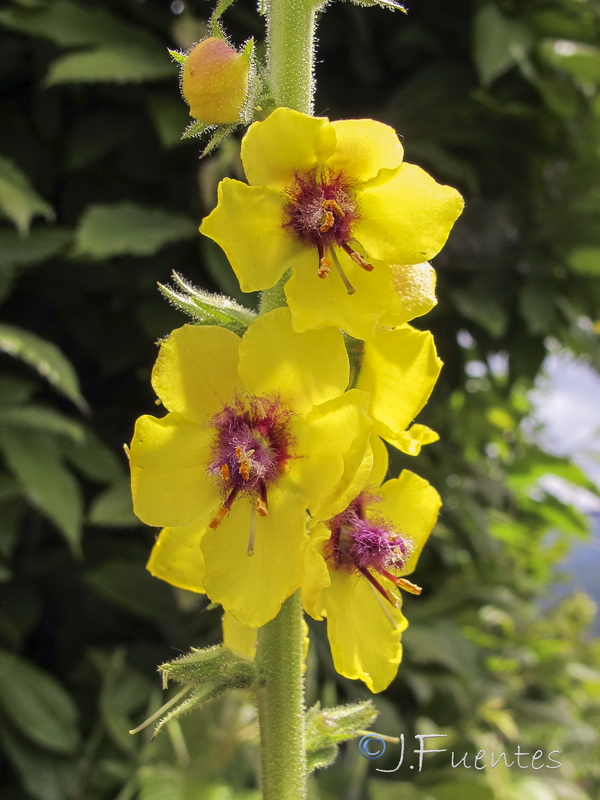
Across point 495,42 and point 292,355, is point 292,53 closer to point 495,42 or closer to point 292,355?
point 292,355

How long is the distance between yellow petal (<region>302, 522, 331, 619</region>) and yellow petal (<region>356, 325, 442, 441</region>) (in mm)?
106

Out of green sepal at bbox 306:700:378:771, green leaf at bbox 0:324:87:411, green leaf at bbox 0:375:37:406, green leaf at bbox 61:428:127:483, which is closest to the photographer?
green sepal at bbox 306:700:378:771

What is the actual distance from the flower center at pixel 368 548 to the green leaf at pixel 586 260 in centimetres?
133

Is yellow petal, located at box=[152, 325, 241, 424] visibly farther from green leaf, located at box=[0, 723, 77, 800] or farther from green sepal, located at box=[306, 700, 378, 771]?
green leaf, located at box=[0, 723, 77, 800]

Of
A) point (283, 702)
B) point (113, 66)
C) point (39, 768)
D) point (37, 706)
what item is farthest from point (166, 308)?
point (283, 702)

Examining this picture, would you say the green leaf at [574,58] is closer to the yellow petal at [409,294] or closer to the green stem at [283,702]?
Answer: the yellow petal at [409,294]

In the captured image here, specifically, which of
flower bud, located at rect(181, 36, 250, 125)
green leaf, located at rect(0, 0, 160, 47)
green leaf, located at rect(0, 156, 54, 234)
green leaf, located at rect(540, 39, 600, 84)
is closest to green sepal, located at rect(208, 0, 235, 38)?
flower bud, located at rect(181, 36, 250, 125)

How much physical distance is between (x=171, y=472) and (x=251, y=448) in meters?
0.06

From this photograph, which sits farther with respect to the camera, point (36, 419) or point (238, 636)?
point (36, 419)

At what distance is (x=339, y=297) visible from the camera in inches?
22.1

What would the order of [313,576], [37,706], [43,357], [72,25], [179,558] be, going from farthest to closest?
[72,25] < [37,706] < [43,357] < [179,558] < [313,576]

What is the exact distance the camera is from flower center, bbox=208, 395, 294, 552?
549 mm

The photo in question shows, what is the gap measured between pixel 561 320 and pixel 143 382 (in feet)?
3.17

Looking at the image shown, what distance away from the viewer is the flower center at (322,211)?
578 mm
